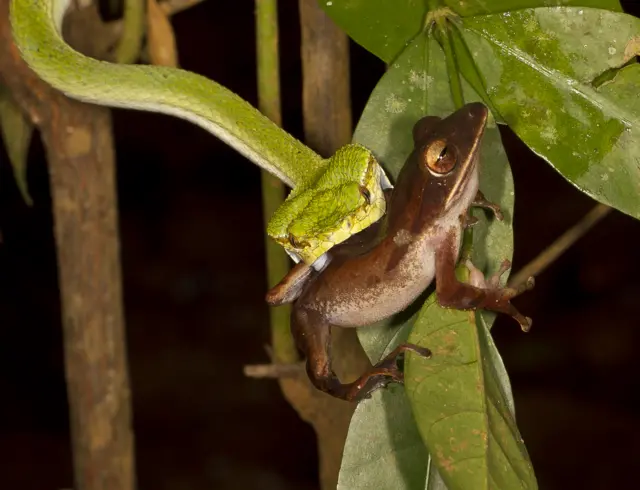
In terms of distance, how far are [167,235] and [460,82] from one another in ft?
10.9

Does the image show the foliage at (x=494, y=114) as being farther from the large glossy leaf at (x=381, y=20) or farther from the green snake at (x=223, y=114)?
the green snake at (x=223, y=114)

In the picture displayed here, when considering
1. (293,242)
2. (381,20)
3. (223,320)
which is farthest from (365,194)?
(223,320)

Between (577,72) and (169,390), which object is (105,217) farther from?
(169,390)

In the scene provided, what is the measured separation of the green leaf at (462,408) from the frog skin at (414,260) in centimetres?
2

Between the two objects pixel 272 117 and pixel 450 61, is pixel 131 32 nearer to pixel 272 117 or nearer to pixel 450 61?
pixel 272 117

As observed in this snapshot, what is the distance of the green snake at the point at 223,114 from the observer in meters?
1.11

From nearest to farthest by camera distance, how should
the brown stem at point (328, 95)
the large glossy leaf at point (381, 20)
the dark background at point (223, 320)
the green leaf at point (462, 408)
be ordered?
the green leaf at point (462, 408), the large glossy leaf at point (381, 20), the brown stem at point (328, 95), the dark background at point (223, 320)

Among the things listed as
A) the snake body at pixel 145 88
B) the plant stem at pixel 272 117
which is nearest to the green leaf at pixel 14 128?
the snake body at pixel 145 88

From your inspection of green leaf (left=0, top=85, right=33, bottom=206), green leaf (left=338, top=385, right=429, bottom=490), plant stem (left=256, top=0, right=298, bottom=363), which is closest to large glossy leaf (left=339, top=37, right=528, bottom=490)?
green leaf (left=338, top=385, right=429, bottom=490)

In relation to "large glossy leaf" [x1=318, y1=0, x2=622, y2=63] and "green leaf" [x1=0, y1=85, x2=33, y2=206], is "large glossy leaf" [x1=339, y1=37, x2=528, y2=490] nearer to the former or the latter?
"large glossy leaf" [x1=318, y1=0, x2=622, y2=63]

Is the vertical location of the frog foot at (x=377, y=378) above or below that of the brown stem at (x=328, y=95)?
below

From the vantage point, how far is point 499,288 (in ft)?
3.07

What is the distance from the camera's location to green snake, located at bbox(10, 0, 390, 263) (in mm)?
1108

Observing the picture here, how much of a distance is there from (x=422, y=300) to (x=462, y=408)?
0.54ft
